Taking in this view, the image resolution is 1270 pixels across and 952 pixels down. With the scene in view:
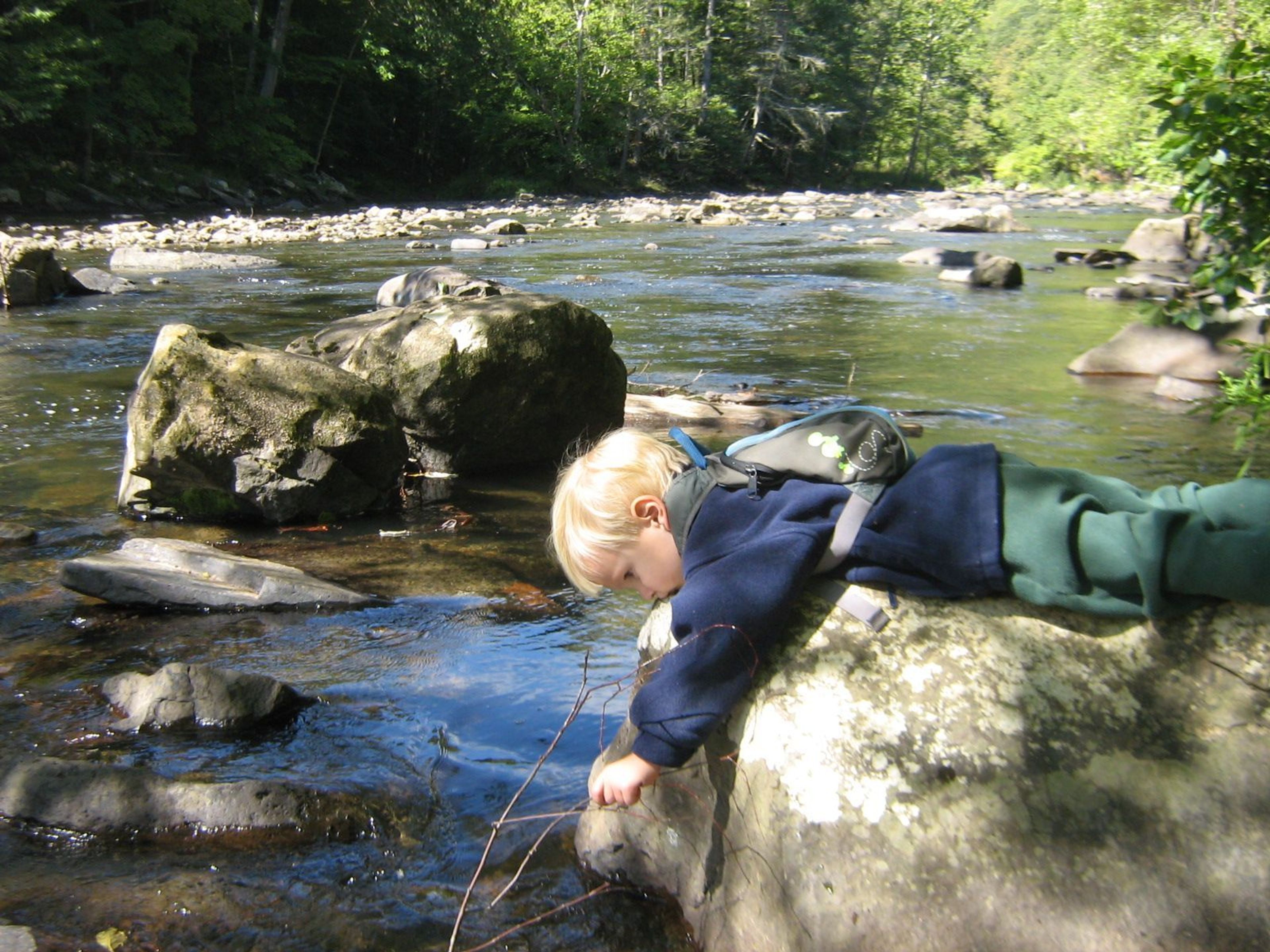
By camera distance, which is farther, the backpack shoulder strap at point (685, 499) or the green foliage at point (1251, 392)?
the green foliage at point (1251, 392)

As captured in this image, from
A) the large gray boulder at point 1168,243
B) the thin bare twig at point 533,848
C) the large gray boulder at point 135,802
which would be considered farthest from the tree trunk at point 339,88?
the thin bare twig at point 533,848

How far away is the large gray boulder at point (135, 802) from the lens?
8.95 ft

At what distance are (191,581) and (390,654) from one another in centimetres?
95

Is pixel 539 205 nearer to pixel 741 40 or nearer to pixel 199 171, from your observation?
pixel 199 171

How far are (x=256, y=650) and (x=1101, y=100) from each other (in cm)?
2160

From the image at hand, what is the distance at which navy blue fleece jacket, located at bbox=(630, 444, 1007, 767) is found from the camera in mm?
2223

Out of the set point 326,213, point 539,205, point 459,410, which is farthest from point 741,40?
point 459,410

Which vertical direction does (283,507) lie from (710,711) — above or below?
below

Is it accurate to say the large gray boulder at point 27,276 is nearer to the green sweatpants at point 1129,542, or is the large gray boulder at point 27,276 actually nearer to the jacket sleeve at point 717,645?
the jacket sleeve at point 717,645

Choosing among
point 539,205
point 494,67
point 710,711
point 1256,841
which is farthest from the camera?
point 494,67

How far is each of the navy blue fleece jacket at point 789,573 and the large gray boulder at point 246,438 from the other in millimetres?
3633

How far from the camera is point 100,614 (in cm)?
418

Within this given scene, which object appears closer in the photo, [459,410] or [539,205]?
[459,410]

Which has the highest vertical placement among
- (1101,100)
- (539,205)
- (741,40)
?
(741,40)
